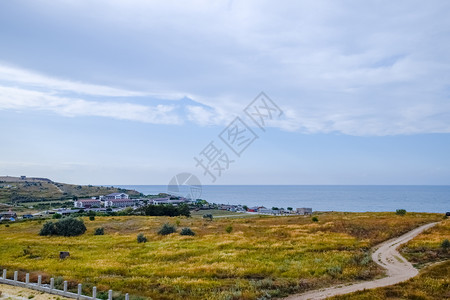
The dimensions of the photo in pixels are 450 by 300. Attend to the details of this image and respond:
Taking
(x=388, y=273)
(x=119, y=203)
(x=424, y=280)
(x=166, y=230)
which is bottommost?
(x=119, y=203)

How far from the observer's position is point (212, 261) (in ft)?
96.5

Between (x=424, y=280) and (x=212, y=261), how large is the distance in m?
16.0

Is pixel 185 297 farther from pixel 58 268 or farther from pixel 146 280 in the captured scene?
pixel 58 268

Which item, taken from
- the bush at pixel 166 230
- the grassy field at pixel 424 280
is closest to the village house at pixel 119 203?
the bush at pixel 166 230

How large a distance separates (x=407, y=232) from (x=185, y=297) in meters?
34.1

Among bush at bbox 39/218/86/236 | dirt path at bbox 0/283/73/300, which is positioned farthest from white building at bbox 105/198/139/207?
dirt path at bbox 0/283/73/300

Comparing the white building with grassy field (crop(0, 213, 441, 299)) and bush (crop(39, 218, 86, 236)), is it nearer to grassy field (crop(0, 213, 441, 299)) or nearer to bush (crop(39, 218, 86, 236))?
bush (crop(39, 218, 86, 236))

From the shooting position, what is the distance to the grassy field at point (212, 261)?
21.5 meters

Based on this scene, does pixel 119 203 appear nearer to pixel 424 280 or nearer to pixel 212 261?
pixel 212 261

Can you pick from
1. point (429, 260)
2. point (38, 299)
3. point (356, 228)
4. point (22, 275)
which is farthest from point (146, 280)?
point (356, 228)

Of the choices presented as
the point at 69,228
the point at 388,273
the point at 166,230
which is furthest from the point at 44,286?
the point at 69,228

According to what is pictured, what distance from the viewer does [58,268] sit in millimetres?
27188

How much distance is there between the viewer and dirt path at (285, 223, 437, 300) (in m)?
19.6

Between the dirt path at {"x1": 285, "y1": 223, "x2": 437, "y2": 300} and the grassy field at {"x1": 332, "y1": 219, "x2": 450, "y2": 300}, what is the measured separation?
0.82m
